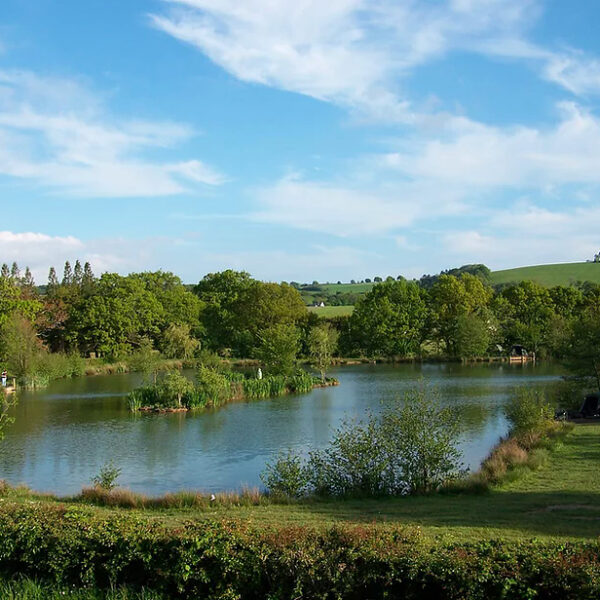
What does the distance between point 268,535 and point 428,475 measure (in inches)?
328

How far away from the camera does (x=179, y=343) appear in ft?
161

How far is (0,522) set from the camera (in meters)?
6.90

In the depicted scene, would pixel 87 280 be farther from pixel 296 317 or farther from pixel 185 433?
pixel 185 433

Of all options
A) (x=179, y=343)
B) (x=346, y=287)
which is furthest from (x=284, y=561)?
(x=346, y=287)

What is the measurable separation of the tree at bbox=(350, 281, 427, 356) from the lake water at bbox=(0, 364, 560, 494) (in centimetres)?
1960

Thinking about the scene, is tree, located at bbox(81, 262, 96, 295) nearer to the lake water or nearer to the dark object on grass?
the lake water

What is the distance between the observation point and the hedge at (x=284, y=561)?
5.26 m

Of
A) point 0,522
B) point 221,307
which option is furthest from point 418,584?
point 221,307

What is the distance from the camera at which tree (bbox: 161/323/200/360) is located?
155 ft

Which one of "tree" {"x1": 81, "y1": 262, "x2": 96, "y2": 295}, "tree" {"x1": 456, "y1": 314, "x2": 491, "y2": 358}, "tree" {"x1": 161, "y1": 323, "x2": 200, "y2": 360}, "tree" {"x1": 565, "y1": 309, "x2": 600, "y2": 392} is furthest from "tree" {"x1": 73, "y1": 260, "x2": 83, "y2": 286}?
"tree" {"x1": 565, "y1": 309, "x2": 600, "y2": 392}

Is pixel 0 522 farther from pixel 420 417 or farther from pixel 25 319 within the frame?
pixel 25 319

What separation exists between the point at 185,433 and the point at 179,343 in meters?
26.5

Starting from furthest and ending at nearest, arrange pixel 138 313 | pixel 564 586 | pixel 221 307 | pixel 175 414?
pixel 221 307 < pixel 138 313 < pixel 175 414 < pixel 564 586

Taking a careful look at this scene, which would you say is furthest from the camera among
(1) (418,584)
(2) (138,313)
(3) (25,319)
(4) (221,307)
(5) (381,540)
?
(4) (221,307)
